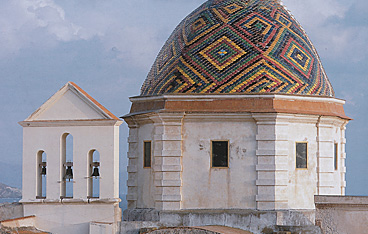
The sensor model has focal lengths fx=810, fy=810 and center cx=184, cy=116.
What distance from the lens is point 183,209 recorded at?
22797 mm

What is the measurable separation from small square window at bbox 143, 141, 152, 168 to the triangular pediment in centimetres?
219

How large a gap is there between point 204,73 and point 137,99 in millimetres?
2459

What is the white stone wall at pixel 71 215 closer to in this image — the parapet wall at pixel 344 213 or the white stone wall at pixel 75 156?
the white stone wall at pixel 75 156

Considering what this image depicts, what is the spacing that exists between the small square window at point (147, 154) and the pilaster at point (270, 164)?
3.32 m

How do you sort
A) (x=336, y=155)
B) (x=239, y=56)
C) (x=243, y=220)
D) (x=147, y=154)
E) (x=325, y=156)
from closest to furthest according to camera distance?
(x=243, y=220), (x=239, y=56), (x=325, y=156), (x=147, y=154), (x=336, y=155)

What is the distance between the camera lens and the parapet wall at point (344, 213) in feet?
70.6

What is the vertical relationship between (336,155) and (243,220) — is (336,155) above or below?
above

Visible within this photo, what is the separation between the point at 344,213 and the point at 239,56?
534 cm

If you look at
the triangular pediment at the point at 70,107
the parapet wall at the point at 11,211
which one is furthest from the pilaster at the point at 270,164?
the parapet wall at the point at 11,211

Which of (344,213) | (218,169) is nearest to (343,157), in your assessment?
(344,213)

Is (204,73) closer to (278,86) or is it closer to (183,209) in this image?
(278,86)

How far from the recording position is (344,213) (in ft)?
71.6

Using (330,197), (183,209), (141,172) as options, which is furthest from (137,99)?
(330,197)

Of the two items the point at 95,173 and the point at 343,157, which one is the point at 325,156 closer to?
the point at 343,157
